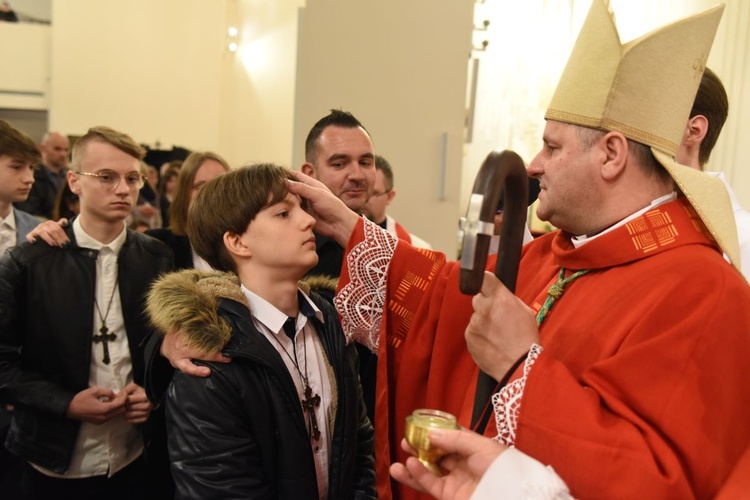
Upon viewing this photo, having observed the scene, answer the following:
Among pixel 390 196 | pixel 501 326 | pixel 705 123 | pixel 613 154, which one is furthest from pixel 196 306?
pixel 390 196

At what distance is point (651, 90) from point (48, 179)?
18.7ft

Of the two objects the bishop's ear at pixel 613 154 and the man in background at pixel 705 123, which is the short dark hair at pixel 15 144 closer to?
the bishop's ear at pixel 613 154

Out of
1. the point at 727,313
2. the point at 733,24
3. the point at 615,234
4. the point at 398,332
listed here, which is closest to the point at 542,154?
the point at 615,234

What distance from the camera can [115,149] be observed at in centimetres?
261

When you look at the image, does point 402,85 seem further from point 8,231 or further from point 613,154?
point 613,154

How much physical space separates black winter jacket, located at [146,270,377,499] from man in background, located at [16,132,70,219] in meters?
4.08

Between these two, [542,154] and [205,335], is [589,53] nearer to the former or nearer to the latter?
[542,154]

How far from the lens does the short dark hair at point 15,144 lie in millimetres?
2900

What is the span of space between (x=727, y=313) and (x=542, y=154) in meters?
0.50

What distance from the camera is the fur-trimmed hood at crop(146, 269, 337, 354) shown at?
1.65m

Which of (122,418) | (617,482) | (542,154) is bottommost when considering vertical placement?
(122,418)

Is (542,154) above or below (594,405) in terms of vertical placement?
above

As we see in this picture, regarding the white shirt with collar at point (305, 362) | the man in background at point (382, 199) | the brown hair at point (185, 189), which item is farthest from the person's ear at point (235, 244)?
the man in background at point (382, 199)

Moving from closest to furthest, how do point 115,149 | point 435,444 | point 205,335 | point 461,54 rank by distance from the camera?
point 435,444 < point 205,335 < point 115,149 < point 461,54
